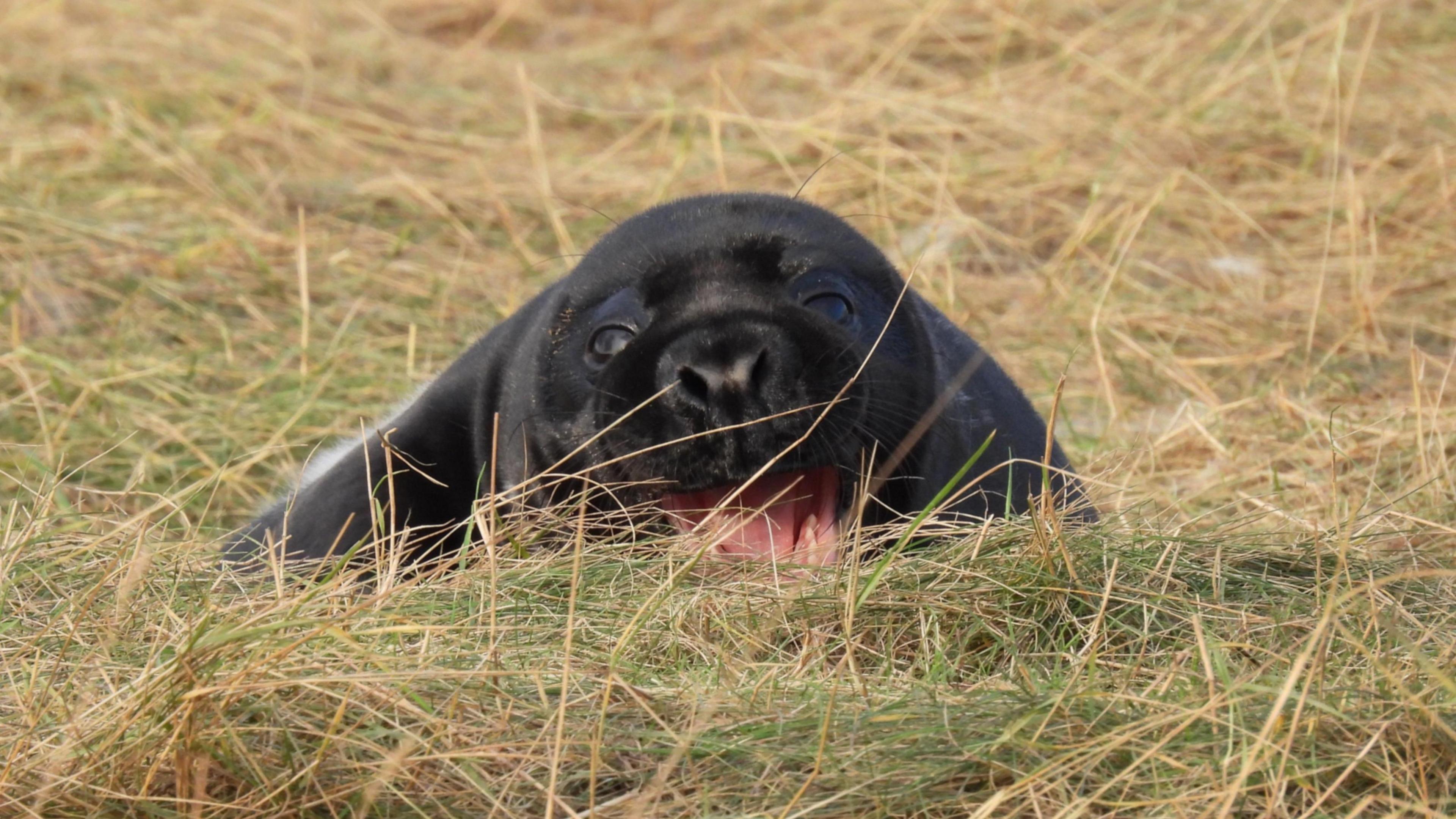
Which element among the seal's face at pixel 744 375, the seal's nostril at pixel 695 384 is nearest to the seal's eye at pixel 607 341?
the seal's face at pixel 744 375

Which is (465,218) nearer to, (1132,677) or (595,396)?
(595,396)

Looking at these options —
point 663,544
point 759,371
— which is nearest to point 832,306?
point 759,371

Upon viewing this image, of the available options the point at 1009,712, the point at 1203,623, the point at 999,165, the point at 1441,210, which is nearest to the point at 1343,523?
the point at 1203,623

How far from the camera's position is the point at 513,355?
4.32 m

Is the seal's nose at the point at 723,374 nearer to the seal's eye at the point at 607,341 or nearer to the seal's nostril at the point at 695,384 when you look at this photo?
the seal's nostril at the point at 695,384

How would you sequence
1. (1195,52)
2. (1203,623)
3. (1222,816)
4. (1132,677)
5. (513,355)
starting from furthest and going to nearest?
(1195,52)
(513,355)
(1203,623)
(1132,677)
(1222,816)

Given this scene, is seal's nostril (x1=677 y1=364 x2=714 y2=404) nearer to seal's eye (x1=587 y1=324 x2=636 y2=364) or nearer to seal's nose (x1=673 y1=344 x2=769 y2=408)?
seal's nose (x1=673 y1=344 x2=769 y2=408)

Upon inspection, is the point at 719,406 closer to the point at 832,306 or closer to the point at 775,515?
the point at 775,515

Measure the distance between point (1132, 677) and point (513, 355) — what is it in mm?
1981

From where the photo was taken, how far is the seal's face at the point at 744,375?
11.0ft

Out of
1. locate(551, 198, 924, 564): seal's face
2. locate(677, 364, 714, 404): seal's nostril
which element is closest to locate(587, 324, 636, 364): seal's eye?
locate(551, 198, 924, 564): seal's face

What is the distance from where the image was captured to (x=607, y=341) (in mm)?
3732

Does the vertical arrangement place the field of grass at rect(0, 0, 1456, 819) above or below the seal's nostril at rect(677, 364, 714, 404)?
below

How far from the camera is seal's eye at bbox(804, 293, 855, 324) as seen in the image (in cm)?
375
